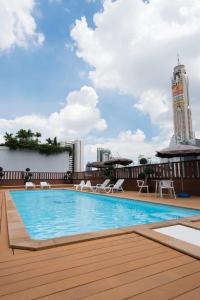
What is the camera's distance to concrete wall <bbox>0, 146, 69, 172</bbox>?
17.7m

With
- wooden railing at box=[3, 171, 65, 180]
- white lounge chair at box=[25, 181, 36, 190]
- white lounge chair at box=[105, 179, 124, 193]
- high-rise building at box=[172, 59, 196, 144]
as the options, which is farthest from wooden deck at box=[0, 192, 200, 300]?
high-rise building at box=[172, 59, 196, 144]

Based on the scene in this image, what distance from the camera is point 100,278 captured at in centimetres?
146

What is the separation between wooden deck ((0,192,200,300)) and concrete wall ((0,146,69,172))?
667 inches

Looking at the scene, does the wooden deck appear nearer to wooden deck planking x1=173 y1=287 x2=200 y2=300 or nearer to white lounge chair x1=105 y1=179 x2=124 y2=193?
wooden deck planking x1=173 y1=287 x2=200 y2=300

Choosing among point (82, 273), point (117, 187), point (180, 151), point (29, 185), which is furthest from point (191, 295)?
point (29, 185)

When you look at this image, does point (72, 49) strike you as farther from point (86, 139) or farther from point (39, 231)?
point (86, 139)

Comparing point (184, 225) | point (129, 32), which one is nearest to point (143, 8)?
point (129, 32)

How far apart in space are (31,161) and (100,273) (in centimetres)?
1814

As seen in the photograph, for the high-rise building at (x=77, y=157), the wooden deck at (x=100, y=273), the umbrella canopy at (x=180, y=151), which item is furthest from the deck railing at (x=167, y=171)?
the high-rise building at (x=77, y=157)

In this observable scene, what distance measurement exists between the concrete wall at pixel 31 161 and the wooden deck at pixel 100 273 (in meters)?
16.9

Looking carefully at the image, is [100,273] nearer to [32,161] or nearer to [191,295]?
[191,295]

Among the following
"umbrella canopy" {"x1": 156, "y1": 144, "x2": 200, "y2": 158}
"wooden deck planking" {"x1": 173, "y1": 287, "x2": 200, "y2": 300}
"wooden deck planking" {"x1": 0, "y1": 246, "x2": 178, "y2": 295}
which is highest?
"umbrella canopy" {"x1": 156, "y1": 144, "x2": 200, "y2": 158}

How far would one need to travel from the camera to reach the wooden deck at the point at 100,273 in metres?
1.27

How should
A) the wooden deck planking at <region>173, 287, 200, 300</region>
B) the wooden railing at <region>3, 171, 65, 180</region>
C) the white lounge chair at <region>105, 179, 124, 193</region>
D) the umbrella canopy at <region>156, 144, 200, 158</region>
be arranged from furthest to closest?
the wooden railing at <region>3, 171, 65, 180</region>, the white lounge chair at <region>105, 179, 124, 193</region>, the umbrella canopy at <region>156, 144, 200, 158</region>, the wooden deck planking at <region>173, 287, 200, 300</region>
